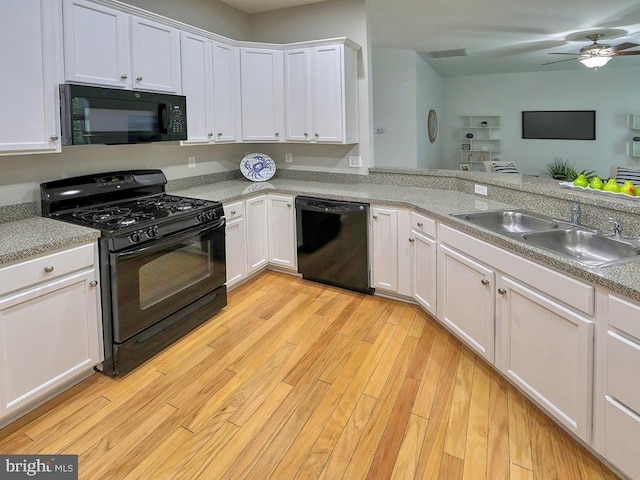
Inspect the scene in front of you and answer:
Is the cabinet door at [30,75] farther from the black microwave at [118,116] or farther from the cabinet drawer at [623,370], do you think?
the cabinet drawer at [623,370]

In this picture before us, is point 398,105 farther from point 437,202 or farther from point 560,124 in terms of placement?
point 560,124

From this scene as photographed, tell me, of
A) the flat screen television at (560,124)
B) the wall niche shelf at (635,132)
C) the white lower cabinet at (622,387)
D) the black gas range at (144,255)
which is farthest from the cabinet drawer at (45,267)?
the wall niche shelf at (635,132)

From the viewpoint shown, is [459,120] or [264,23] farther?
[459,120]

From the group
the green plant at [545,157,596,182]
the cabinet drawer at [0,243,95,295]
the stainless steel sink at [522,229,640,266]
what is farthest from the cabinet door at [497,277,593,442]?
the green plant at [545,157,596,182]

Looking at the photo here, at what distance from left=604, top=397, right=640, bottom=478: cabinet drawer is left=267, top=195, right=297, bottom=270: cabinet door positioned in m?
2.66

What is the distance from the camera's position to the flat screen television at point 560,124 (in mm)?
8070

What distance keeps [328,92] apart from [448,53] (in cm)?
370

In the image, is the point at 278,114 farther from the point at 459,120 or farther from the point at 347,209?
the point at 459,120

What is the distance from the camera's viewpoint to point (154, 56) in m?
2.88

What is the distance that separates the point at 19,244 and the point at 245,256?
1829 millimetres

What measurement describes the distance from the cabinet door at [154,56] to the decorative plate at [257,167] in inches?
46.8

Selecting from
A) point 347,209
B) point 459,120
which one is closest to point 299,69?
point 347,209

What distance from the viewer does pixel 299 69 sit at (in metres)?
3.82
